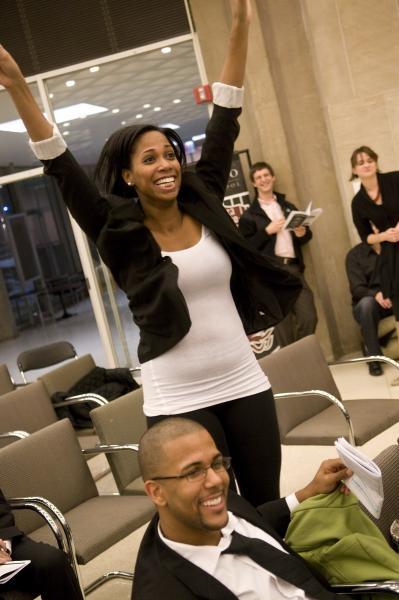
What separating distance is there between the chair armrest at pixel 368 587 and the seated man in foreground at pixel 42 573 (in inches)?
55.9

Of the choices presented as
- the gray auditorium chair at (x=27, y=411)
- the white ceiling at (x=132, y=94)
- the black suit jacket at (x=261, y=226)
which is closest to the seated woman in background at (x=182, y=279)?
the gray auditorium chair at (x=27, y=411)

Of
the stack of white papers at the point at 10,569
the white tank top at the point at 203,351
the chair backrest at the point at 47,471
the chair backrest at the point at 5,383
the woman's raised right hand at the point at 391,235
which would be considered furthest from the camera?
the woman's raised right hand at the point at 391,235

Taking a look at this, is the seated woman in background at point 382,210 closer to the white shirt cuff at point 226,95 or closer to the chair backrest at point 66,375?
the chair backrest at point 66,375

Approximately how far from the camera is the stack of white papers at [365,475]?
1.81 meters

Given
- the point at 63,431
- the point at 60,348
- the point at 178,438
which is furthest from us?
the point at 60,348

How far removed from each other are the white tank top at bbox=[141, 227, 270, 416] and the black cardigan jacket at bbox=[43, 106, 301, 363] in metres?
0.04

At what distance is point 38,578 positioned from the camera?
9.86 feet

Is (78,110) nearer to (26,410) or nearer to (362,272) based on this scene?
(362,272)

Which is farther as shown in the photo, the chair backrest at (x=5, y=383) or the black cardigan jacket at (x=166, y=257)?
the chair backrest at (x=5, y=383)

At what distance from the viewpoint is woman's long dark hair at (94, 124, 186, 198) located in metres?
2.11

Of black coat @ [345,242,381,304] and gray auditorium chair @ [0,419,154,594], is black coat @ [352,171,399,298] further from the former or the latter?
gray auditorium chair @ [0,419,154,594]

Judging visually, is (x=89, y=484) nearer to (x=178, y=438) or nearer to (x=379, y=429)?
(x=379, y=429)

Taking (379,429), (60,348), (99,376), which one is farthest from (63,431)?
(60,348)

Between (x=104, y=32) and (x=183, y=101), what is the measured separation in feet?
3.46
